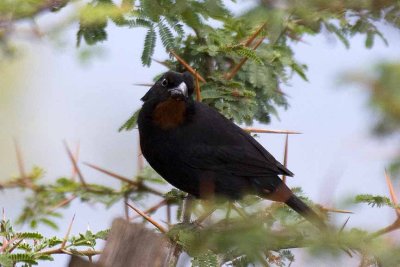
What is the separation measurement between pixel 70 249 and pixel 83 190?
1462mm

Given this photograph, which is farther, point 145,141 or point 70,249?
point 145,141

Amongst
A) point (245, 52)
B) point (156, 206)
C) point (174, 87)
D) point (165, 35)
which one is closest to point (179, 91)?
point (174, 87)

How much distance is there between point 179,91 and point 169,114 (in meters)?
0.23

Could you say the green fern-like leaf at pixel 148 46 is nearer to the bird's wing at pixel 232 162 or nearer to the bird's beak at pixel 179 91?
the bird's beak at pixel 179 91

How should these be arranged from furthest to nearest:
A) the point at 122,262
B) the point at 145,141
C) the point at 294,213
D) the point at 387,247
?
the point at 145,141, the point at 294,213, the point at 122,262, the point at 387,247

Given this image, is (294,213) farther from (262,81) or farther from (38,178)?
(38,178)

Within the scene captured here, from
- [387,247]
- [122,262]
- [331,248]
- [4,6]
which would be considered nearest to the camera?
[331,248]

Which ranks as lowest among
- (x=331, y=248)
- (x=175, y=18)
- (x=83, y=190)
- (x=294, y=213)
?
(x=331, y=248)

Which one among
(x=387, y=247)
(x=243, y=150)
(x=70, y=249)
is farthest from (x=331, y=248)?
(x=243, y=150)

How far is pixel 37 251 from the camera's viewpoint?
3430mm

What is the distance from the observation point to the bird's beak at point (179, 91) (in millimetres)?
4203

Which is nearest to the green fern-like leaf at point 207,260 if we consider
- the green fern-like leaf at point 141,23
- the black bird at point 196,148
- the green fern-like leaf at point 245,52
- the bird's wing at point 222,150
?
the black bird at point 196,148

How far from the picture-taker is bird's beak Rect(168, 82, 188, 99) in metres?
4.20

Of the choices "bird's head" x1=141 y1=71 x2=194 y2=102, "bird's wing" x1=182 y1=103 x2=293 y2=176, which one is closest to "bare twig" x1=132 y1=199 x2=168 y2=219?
"bird's wing" x1=182 y1=103 x2=293 y2=176
